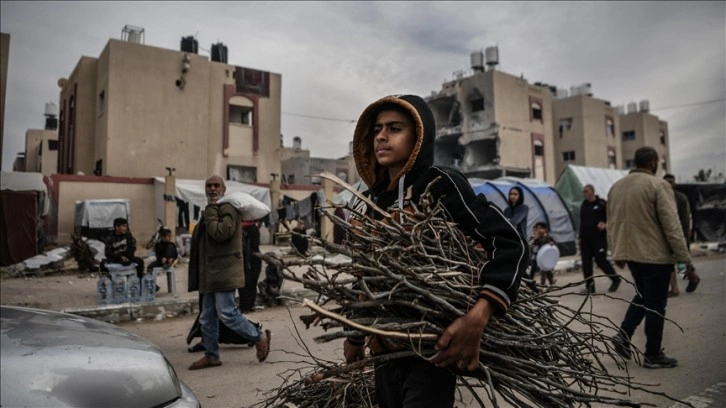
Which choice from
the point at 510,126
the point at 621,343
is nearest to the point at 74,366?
the point at 621,343

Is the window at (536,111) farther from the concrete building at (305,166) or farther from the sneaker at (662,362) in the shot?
the sneaker at (662,362)

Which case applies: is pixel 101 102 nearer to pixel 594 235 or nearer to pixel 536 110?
pixel 594 235

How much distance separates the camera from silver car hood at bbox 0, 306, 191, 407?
59.4 inches

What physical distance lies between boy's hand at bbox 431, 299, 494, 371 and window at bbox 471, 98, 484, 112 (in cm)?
3991

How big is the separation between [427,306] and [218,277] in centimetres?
348

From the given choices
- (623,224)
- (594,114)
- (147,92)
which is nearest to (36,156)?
(147,92)

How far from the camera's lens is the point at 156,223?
21.0 metres

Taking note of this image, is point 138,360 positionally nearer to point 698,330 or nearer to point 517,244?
point 517,244

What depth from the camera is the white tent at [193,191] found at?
1920 cm

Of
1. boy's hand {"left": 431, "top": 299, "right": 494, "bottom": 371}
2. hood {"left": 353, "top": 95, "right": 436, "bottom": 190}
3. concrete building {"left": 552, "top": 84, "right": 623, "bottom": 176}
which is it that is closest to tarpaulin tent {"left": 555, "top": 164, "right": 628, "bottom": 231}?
hood {"left": 353, "top": 95, "right": 436, "bottom": 190}

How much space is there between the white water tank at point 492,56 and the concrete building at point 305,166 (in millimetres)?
16665

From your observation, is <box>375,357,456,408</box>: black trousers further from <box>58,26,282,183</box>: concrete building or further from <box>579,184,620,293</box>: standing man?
<box>58,26,282,183</box>: concrete building

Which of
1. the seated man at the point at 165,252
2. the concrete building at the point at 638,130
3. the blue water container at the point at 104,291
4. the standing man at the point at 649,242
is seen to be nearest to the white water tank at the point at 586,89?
the concrete building at the point at 638,130

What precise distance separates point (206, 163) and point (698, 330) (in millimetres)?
25564
